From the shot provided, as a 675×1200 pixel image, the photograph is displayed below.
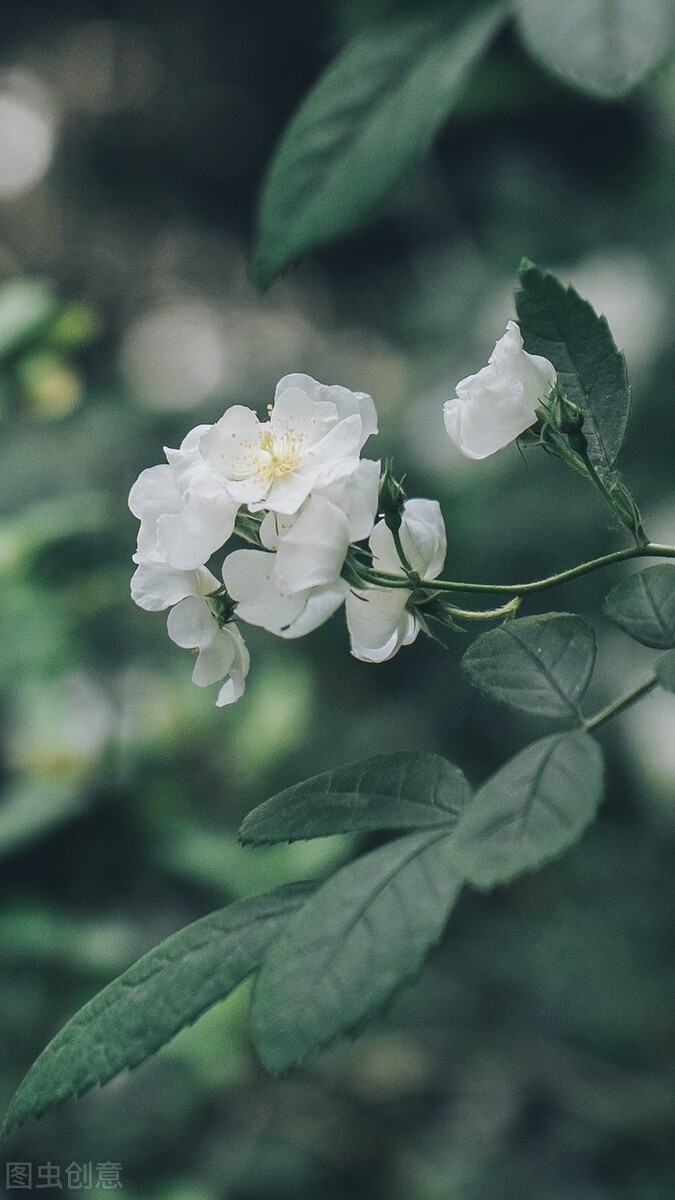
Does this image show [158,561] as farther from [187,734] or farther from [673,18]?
[187,734]

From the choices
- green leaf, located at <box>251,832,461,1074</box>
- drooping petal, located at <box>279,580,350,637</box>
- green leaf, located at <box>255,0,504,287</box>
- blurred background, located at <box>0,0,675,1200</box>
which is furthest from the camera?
blurred background, located at <box>0,0,675,1200</box>

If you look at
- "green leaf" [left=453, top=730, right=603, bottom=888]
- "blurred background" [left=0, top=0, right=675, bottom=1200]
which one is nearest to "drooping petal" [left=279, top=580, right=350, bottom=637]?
"green leaf" [left=453, top=730, right=603, bottom=888]

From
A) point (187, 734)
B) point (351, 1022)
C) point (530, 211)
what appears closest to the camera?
point (351, 1022)

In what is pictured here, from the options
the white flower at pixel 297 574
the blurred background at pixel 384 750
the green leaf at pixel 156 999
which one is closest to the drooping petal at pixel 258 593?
the white flower at pixel 297 574

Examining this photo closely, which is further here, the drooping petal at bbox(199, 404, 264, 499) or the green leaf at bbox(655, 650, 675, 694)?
the drooping petal at bbox(199, 404, 264, 499)

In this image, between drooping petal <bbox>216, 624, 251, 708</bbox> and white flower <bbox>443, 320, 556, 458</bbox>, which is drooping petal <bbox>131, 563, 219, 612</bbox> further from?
white flower <bbox>443, 320, 556, 458</bbox>

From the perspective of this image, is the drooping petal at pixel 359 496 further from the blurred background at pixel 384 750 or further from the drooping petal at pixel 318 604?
the blurred background at pixel 384 750

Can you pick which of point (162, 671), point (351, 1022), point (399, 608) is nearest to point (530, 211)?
point (162, 671)
